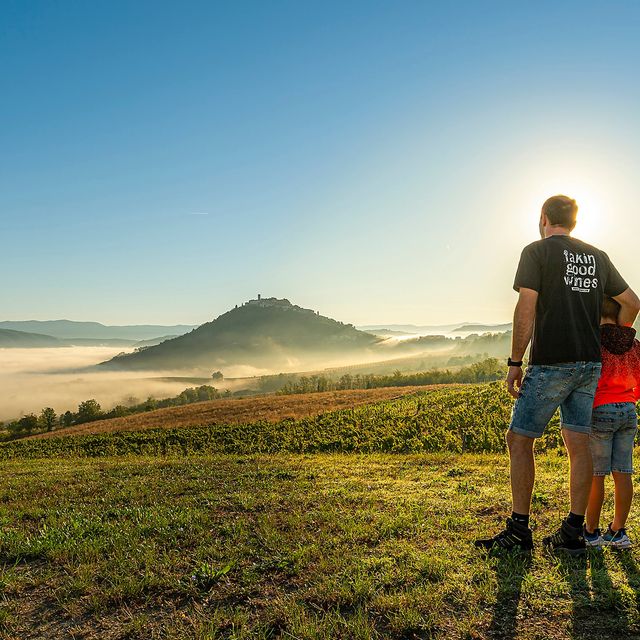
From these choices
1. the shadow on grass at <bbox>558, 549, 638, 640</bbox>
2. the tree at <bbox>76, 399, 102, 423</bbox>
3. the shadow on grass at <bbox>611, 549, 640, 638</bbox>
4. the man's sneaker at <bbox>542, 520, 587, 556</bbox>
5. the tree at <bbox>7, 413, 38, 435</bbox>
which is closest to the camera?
the shadow on grass at <bbox>558, 549, 638, 640</bbox>

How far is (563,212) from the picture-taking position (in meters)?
5.06

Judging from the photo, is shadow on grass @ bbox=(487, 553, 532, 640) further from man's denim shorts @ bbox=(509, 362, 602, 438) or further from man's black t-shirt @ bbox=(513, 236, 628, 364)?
man's black t-shirt @ bbox=(513, 236, 628, 364)

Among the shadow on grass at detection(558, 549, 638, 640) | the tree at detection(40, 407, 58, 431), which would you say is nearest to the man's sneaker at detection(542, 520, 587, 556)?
the shadow on grass at detection(558, 549, 638, 640)

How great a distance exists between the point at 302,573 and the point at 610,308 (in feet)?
14.5

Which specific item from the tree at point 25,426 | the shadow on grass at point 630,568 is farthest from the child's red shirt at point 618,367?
the tree at point 25,426

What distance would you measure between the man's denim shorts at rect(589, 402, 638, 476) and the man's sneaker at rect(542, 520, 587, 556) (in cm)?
64

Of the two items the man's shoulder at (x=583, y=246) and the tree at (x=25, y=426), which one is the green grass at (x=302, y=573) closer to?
the man's shoulder at (x=583, y=246)

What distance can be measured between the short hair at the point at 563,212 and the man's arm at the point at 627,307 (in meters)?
1.00

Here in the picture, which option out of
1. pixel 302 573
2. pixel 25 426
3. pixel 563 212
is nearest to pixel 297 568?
pixel 302 573

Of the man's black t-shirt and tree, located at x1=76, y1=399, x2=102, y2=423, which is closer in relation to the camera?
the man's black t-shirt

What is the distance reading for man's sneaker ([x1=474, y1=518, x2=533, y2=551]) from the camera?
4.80m

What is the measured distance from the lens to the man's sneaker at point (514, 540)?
15.7ft

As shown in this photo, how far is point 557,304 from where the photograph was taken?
15.8 feet

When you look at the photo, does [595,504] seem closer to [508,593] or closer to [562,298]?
[508,593]
